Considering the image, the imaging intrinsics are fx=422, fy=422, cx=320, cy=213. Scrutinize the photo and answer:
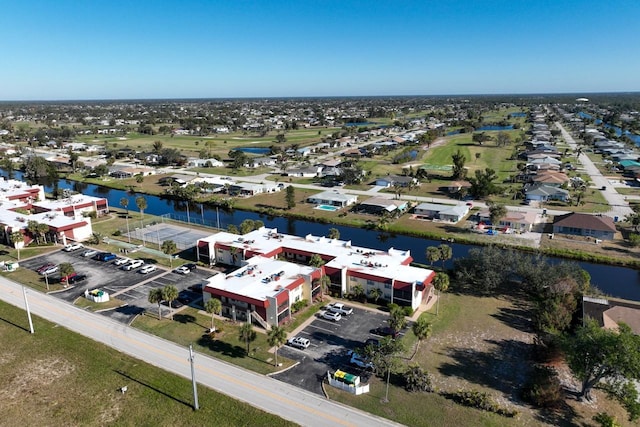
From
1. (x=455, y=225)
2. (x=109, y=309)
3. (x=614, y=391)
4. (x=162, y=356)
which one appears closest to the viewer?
(x=614, y=391)

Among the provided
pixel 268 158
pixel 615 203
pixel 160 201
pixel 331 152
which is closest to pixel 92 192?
pixel 160 201

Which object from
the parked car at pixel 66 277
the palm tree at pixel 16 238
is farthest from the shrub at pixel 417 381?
the palm tree at pixel 16 238

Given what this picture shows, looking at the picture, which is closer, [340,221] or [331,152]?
[340,221]

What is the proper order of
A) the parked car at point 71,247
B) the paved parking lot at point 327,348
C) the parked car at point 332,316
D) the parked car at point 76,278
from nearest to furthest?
the paved parking lot at point 327,348 < the parked car at point 332,316 < the parked car at point 76,278 < the parked car at point 71,247

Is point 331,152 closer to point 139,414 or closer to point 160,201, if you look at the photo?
point 160,201

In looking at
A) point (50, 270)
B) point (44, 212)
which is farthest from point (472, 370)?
point (44, 212)

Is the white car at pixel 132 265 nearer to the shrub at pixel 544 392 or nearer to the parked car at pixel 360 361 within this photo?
the parked car at pixel 360 361

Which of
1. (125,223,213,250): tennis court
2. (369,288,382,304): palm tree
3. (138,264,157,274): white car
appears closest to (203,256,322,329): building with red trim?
(369,288,382,304): palm tree
